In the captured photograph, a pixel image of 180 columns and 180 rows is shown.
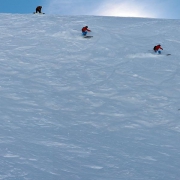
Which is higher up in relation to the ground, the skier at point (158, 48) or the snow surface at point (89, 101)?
the skier at point (158, 48)

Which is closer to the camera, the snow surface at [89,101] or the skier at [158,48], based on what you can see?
the snow surface at [89,101]

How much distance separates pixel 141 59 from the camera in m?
13.8

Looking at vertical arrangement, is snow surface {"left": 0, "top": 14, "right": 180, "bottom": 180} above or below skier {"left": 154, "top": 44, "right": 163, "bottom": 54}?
below

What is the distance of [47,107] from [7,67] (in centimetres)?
343

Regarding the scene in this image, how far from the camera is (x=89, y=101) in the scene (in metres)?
9.92

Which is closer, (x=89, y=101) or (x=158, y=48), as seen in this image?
(x=89, y=101)

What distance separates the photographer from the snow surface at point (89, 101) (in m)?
5.94

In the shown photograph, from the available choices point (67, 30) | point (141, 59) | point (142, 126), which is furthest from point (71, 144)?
point (67, 30)

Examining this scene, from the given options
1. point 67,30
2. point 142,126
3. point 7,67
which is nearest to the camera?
point 142,126

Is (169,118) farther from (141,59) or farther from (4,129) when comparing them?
(141,59)

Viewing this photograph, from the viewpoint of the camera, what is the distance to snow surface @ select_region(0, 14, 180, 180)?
5941 mm

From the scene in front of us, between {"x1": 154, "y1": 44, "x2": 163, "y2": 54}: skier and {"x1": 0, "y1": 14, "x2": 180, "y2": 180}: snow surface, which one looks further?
{"x1": 154, "y1": 44, "x2": 163, "y2": 54}: skier

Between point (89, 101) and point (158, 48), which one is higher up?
point (158, 48)

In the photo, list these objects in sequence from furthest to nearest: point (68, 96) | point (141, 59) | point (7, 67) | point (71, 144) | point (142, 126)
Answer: point (141, 59) < point (7, 67) < point (68, 96) < point (142, 126) < point (71, 144)
